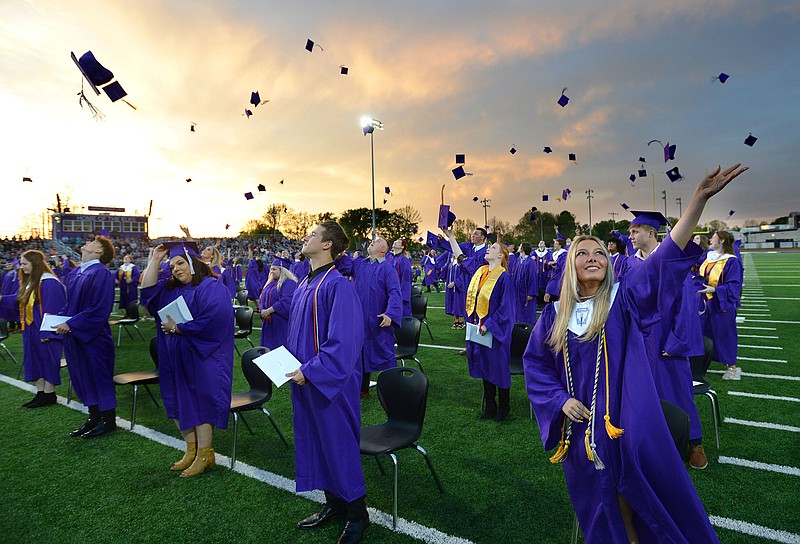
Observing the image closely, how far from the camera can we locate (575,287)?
2289 millimetres

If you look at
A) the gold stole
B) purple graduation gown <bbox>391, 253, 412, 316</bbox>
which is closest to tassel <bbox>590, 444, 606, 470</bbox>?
the gold stole

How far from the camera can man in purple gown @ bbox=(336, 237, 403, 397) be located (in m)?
5.99

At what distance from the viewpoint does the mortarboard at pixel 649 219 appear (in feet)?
10.2

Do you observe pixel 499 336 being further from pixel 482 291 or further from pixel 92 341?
pixel 92 341

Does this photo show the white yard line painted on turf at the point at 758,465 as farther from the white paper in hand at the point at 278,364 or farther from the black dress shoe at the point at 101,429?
the black dress shoe at the point at 101,429

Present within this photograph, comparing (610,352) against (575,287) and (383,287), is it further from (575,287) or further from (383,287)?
(383,287)

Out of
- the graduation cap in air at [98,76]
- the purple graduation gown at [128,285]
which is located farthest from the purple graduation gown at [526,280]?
the purple graduation gown at [128,285]

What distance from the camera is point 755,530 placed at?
2.94m

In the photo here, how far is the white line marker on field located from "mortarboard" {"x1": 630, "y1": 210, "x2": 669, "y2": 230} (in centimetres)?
206

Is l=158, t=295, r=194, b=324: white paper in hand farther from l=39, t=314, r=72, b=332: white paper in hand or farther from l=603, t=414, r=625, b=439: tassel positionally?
l=603, t=414, r=625, b=439: tassel

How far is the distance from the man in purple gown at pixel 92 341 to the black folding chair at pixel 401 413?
3.36 meters

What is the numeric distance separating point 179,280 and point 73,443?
239 cm

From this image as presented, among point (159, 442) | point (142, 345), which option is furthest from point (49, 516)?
point (142, 345)

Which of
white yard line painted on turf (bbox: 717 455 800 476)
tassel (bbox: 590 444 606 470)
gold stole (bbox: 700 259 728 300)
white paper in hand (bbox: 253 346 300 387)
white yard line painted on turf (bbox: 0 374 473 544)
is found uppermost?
gold stole (bbox: 700 259 728 300)
